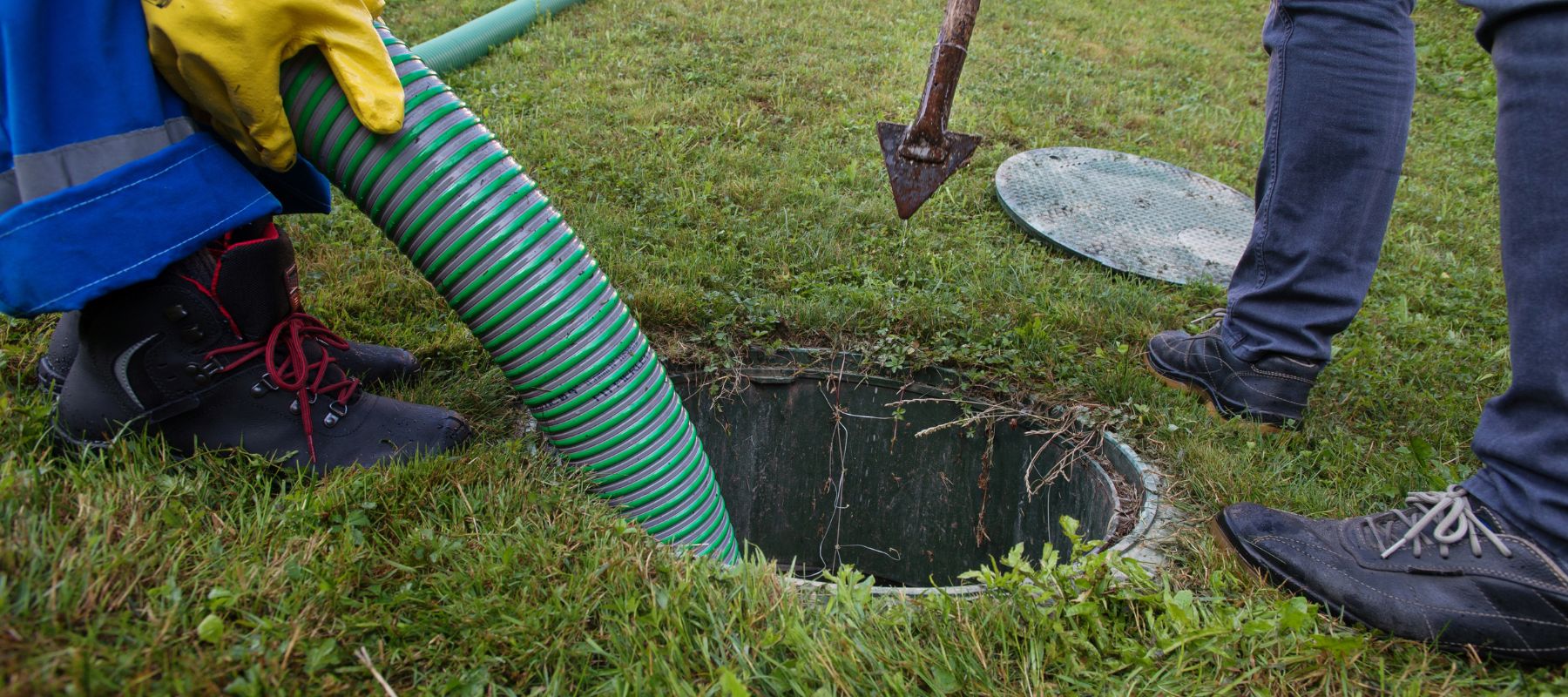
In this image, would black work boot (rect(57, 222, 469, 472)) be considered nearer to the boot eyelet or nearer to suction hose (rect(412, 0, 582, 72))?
the boot eyelet

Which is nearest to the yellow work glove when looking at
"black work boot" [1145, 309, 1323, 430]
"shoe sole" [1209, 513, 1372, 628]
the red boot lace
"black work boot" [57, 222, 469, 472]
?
"black work boot" [57, 222, 469, 472]

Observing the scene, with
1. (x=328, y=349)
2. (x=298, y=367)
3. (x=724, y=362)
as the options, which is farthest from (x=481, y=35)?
(x=298, y=367)

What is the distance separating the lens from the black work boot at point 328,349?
1615mm

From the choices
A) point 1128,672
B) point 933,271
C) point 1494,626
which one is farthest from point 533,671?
point 933,271

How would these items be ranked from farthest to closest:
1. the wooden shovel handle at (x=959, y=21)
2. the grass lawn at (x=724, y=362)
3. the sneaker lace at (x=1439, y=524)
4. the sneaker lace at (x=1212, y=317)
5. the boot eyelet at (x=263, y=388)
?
1. the sneaker lace at (x=1212, y=317)
2. the wooden shovel handle at (x=959, y=21)
3. the boot eyelet at (x=263, y=388)
4. the sneaker lace at (x=1439, y=524)
5. the grass lawn at (x=724, y=362)

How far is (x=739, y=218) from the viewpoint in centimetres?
298

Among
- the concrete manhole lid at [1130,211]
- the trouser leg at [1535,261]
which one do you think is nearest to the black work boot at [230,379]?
the trouser leg at [1535,261]

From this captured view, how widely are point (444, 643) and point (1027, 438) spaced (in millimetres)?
1570

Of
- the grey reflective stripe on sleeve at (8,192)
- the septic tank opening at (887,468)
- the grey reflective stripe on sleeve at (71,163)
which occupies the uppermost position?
the grey reflective stripe on sleeve at (71,163)

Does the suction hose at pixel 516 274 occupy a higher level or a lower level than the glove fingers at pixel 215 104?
lower

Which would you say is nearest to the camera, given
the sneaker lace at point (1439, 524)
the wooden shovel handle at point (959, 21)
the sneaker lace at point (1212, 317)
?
the sneaker lace at point (1439, 524)

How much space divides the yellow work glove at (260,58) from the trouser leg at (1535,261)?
1778mm

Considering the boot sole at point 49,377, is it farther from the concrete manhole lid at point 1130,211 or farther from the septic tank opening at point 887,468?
the concrete manhole lid at point 1130,211

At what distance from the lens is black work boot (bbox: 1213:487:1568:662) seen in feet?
4.56
